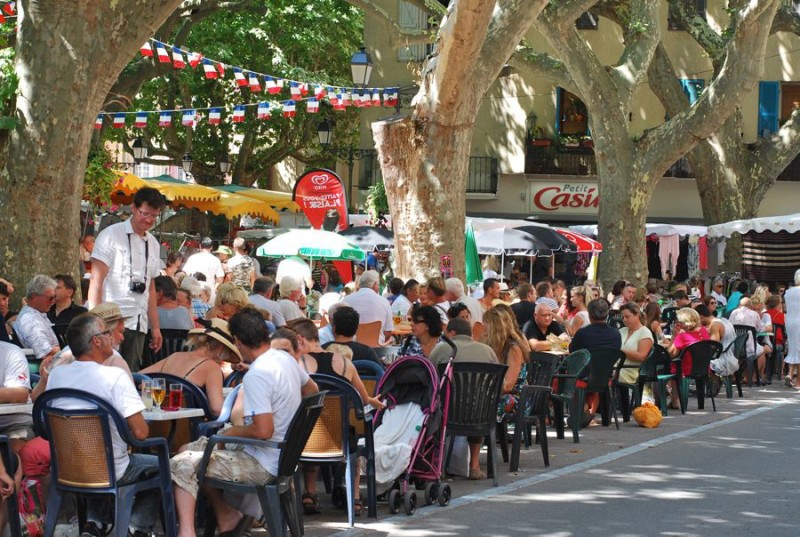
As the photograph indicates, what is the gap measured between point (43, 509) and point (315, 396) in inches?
70.9

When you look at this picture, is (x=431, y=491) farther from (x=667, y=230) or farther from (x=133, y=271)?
(x=667, y=230)

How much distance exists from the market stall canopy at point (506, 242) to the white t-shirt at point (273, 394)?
16.5m

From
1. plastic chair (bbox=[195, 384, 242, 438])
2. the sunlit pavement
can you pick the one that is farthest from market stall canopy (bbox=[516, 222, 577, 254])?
plastic chair (bbox=[195, 384, 242, 438])

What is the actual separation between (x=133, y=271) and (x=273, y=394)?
122 inches

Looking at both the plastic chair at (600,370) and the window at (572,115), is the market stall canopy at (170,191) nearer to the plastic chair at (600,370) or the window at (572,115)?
the plastic chair at (600,370)

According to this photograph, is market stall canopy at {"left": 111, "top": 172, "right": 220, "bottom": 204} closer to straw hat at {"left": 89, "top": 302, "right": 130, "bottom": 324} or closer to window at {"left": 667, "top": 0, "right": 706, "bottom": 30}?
window at {"left": 667, "top": 0, "right": 706, "bottom": 30}

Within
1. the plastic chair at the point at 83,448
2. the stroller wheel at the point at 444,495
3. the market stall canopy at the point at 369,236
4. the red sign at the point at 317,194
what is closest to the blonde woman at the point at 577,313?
Answer: the market stall canopy at the point at 369,236

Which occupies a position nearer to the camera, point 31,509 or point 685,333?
point 31,509

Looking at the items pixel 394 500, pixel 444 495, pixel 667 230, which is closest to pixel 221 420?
pixel 394 500

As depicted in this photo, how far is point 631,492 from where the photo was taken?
10.4 m

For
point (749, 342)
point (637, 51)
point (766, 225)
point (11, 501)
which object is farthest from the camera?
point (637, 51)

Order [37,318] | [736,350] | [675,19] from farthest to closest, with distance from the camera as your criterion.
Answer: [675,19]
[736,350]
[37,318]

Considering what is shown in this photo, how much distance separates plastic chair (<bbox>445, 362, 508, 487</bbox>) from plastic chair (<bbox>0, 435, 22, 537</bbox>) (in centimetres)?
372

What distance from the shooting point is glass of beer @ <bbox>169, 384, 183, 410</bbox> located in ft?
26.5
